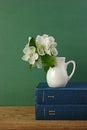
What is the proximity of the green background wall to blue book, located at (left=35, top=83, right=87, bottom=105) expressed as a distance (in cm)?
33

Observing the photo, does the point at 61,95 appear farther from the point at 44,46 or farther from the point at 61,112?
the point at 44,46

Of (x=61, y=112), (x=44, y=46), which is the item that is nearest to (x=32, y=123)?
(x=61, y=112)

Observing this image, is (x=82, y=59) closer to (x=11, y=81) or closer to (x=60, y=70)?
(x=60, y=70)

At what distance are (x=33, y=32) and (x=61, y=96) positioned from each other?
0.52m

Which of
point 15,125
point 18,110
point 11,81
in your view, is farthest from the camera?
point 11,81

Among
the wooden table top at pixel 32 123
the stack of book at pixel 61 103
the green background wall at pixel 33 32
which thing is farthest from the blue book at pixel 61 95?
the green background wall at pixel 33 32

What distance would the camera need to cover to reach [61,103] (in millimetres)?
1268

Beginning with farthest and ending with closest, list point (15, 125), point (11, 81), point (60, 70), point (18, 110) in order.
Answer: point (11, 81) < point (18, 110) < point (60, 70) < point (15, 125)

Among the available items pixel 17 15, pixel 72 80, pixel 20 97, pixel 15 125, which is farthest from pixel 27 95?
pixel 17 15

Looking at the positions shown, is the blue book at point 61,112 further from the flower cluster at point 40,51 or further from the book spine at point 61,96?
the flower cluster at point 40,51

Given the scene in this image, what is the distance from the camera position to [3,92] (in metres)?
1.60

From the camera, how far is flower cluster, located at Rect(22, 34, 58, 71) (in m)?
1.28

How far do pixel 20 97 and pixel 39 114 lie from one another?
1.16 feet

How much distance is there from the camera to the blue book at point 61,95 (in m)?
1.25
